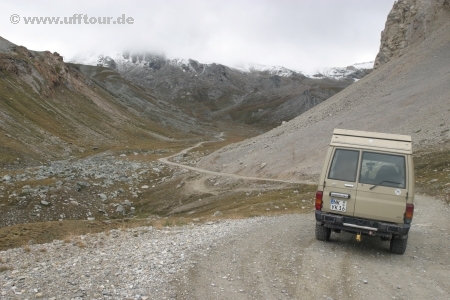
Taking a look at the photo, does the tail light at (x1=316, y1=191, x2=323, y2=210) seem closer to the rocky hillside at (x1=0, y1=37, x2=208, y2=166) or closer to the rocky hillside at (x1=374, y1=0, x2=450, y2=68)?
the rocky hillside at (x1=0, y1=37, x2=208, y2=166)

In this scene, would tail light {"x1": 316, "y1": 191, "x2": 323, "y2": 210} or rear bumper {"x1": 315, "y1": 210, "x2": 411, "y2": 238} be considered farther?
tail light {"x1": 316, "y1": 191, "x2": 323, "y2": 210}

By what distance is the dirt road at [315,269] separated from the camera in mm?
9961

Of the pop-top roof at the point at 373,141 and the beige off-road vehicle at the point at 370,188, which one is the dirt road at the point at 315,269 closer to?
the beige off-road vehicle at the point at 370,188

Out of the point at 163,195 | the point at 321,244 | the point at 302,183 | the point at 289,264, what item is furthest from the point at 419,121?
the point at 289,264

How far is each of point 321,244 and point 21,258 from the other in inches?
442

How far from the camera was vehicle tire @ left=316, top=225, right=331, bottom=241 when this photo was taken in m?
15.0

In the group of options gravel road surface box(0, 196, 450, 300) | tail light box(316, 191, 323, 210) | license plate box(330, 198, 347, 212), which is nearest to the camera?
gravel road surface box(0, 196, 450, 300)

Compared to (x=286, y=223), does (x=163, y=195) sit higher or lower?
lower

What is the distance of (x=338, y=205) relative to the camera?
13.8 metres

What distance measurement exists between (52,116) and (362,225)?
4451 inches

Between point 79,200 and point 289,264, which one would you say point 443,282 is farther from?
point 79,200

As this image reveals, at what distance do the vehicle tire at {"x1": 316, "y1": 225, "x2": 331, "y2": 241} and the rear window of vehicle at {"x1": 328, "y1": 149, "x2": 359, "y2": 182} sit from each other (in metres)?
2.33

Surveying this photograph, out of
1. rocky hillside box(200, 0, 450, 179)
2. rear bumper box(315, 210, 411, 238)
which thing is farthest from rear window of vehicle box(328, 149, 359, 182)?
rocky hillside box(200, 0, 450, 179)

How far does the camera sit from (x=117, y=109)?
557 ft
